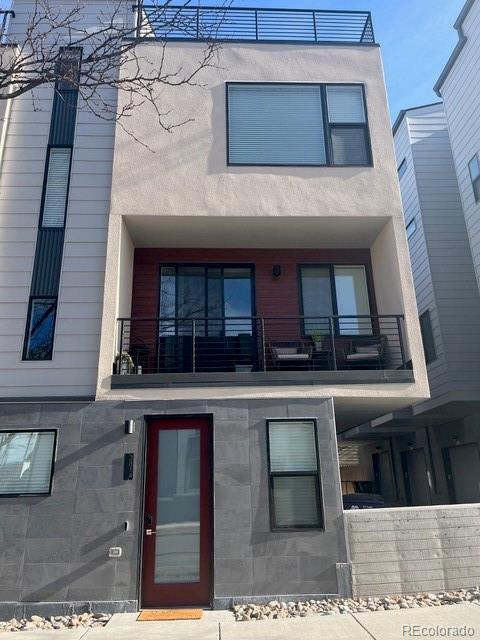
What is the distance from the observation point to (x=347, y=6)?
29.8ft

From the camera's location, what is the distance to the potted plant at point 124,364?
23.2ft

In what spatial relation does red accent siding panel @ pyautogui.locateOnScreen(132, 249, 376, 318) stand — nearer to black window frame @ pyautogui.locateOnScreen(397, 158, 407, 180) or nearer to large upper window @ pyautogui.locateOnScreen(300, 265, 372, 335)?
large upper window @ pyautogui.locateOnScreen(300, 265, 372, 335)

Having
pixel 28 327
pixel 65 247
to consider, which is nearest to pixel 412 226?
pixel 65 247

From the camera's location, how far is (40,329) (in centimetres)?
710

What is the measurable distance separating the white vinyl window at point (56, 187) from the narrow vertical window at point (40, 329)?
4.47 ft

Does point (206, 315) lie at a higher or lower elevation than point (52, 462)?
higher

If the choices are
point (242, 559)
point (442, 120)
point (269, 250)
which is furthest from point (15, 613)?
point (442, 120)

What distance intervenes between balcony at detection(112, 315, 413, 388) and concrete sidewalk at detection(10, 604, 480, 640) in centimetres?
300

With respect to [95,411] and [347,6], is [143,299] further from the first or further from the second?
[347,6]

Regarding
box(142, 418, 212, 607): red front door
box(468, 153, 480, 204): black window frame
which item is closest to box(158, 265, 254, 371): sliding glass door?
box(142, 418, 212, 607): red front door

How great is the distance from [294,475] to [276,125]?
6.09 m

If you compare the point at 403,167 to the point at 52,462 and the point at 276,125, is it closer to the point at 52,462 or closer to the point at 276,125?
the point at 276,125

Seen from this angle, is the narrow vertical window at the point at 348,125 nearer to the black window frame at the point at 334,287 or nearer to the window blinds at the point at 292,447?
the black window frame at the point at 334,287

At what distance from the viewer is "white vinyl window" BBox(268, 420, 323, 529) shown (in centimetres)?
630
